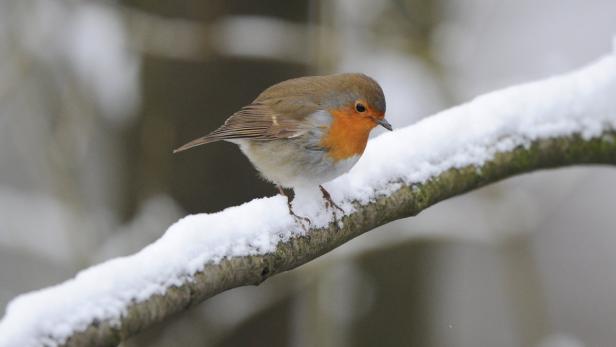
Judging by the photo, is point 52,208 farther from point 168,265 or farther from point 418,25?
point 168,265

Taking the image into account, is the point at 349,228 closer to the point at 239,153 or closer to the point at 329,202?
the point at 329,202

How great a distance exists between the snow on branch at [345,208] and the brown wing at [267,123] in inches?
13.4

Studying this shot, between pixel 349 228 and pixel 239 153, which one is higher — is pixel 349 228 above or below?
below

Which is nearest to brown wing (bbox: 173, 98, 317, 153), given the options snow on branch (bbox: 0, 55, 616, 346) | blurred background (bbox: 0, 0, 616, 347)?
snow on branch (bbox: 0, 55, 616, 346)

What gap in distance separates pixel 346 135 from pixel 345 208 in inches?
21.1

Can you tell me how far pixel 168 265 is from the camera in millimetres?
1839

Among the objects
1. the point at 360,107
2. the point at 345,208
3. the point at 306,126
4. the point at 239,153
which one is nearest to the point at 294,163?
the point at 306,126

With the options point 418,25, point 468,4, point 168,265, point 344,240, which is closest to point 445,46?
point 418,25

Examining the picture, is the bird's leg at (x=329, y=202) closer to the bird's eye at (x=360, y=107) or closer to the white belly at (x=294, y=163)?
the white belly at (x=294, y=163)

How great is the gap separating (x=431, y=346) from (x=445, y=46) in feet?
7.74

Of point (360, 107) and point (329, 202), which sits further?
point (360, 107)

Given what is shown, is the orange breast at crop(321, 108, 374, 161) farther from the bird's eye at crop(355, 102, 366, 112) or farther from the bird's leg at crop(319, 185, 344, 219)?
the bird's leg at crop(319, 185, 344, 219)

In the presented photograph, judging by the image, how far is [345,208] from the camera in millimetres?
2539

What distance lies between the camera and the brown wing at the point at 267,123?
3146 mm
